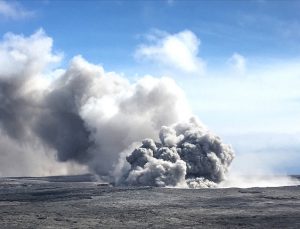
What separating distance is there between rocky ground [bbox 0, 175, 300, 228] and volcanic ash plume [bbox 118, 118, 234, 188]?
13.2 m

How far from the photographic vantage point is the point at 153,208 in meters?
78.8

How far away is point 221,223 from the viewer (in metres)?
63.3

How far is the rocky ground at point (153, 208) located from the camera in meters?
63.7

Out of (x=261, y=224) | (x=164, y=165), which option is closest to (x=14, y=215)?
(x=261, y=224)

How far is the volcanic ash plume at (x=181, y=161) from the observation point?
119375 millimetres

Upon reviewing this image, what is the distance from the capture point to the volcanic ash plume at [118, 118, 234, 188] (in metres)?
119

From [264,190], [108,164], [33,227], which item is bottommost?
[33,227]

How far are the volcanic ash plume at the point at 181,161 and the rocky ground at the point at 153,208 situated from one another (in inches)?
519

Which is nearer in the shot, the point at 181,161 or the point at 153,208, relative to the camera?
the point at 153,208

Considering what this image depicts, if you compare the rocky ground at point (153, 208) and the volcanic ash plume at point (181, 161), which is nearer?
the rocky ground at point (153, 208)

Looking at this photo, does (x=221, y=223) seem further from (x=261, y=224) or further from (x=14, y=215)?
(x=14, y=215)

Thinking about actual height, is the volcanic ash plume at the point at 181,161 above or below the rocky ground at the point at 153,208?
above

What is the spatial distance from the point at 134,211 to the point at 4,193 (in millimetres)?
45704

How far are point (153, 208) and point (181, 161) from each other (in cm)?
4244
